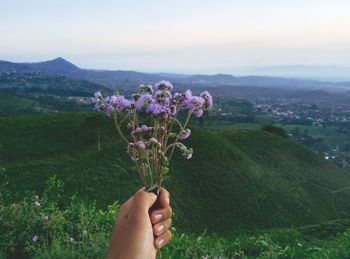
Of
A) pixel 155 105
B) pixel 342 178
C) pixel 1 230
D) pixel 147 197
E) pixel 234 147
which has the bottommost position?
pixel 342 178

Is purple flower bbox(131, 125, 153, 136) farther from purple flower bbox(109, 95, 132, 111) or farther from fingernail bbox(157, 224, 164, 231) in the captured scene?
fingernail bbox(157, 224, 164, 231)

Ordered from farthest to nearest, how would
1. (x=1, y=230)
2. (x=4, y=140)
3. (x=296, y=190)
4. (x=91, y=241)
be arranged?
(x=296, y=190), (x=4, y=140), (x=1, y=230), (x=91, y=241)

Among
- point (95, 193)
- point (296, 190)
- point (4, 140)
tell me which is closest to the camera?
point (95, 193)

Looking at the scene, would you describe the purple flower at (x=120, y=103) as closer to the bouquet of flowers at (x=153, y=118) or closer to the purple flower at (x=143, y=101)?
the bouquet of flowers at (x=153, y=118)

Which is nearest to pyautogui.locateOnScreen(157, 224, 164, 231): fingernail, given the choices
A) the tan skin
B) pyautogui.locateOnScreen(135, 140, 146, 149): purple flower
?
the tan skin

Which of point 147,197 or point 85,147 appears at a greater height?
point 147,197

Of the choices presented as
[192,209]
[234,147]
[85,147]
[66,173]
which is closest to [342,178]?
[234,147]

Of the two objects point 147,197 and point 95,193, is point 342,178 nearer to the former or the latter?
point 95,193

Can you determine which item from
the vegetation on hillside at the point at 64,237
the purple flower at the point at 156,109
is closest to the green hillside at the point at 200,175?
the vegetation on hillside at the point at 64,237
